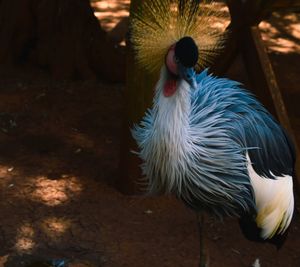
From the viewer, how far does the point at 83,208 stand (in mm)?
3945

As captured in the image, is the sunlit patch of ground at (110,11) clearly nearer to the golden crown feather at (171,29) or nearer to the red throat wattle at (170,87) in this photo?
the golden crown feather at (171,29)

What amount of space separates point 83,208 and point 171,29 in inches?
62.3

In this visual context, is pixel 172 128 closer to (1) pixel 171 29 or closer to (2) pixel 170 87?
(2) pixel 170 87

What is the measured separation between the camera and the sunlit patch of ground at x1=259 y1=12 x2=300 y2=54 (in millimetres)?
6801

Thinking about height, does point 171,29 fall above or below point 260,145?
above

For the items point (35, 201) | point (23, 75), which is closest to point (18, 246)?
point (35, 201)

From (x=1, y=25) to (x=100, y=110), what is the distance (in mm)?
1439

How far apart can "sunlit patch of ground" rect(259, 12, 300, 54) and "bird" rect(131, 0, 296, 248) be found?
3.86 metres

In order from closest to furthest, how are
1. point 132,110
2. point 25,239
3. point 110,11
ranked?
point 25,239, point 132,110, point 110,11

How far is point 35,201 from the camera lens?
398cm

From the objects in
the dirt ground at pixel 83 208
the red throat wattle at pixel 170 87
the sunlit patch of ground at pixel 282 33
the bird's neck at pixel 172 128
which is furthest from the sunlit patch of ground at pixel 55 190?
the sunlit patch of ground at pixel 282 33

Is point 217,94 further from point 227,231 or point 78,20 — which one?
point 78,20

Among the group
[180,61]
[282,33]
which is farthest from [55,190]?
[282,33]

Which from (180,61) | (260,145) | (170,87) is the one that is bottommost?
(260,145)
